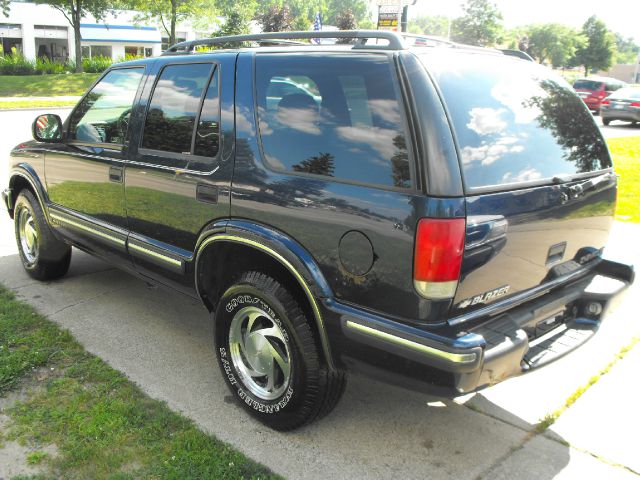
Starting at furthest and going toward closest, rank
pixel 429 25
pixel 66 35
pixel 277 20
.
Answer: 1. pixel 429 25
2. pixel 66 35
3. pixel 277 20

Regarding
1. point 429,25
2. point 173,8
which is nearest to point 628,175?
point 173,8

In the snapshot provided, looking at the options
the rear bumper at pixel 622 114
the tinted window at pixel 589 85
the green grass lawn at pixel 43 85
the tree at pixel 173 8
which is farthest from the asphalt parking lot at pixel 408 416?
the tree at pixel 173 8

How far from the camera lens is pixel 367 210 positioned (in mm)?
2531

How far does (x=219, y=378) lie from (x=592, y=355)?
101 inches

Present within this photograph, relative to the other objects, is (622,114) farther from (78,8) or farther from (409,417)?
(78,8)

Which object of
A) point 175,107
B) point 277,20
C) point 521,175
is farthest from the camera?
point 277,20

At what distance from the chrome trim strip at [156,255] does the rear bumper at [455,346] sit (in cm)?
124

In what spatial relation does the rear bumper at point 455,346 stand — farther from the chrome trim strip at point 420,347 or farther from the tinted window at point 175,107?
the tinted window at point 175,107

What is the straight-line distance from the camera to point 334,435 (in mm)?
3146

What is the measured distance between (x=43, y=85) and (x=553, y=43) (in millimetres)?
68195

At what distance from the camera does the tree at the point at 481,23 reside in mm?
78750

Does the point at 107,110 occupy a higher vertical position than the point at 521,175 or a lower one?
higher

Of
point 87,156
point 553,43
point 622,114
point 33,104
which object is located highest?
point 553,43

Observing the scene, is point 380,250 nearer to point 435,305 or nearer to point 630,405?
point 435,305
